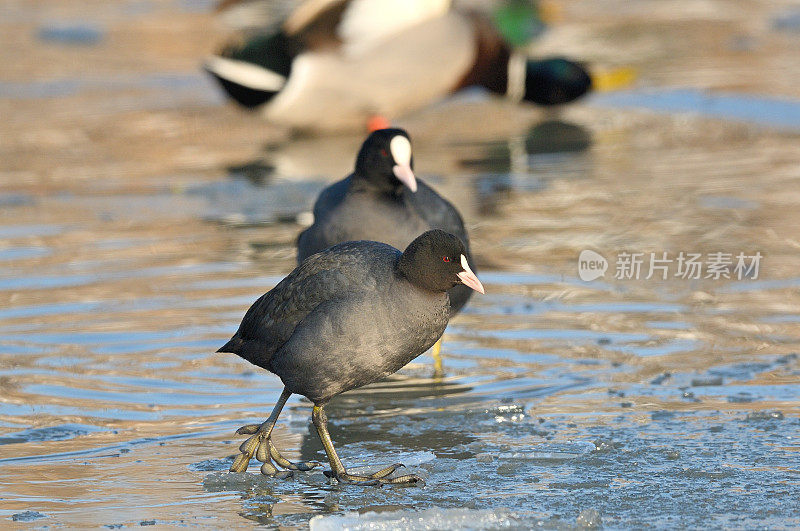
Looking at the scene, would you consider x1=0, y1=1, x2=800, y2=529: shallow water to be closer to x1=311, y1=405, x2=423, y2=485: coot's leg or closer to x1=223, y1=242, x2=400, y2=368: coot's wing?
x1=311, y1=405, x2=423, y2=485: coot's leg

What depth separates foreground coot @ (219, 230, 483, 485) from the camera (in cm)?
442

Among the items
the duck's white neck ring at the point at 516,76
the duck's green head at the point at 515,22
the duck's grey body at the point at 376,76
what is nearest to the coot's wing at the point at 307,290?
the duck's grey body at the point at 376,76

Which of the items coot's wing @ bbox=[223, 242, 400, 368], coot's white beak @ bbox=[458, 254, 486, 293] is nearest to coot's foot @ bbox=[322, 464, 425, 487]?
coot's wing @ bbox=[223, 242, 400, 368]

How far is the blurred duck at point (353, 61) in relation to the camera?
10844 millimetres

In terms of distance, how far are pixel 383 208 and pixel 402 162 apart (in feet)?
0.71

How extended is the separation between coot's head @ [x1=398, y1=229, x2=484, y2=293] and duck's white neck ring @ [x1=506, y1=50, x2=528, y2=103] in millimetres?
7651

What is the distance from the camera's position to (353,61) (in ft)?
35.8

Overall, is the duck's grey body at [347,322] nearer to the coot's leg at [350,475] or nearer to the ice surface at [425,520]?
the coot's leg at [350,475]

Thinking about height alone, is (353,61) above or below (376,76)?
above

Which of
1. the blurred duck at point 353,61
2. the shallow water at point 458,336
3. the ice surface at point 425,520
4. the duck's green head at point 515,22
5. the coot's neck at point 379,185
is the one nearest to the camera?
the ice surface at point 425,520

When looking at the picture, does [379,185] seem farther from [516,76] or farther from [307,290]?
[516,76]

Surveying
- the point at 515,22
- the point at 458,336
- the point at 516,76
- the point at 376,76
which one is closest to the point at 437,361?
the point at 458,336

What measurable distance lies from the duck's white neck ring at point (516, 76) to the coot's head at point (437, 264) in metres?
7.65

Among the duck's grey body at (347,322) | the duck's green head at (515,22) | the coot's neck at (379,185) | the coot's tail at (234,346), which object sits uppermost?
the duck's green head at (515,22)
